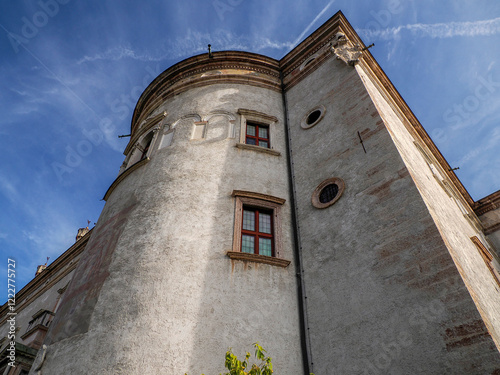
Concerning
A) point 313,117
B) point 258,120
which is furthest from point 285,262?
point 258,120

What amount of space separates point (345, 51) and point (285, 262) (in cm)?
845

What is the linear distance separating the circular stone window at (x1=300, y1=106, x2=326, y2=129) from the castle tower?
6cm

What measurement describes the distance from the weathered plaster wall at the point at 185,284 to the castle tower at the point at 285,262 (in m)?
0.03

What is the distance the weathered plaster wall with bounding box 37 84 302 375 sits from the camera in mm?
6434

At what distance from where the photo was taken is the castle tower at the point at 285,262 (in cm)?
582

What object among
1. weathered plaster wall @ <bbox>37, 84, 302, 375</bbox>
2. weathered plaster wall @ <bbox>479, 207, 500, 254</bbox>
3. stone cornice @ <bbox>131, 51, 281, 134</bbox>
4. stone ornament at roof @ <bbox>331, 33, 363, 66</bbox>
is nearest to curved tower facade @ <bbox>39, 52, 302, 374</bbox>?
weathered plaster wall @ <bbox>37, 84, 302, 375</bbox>

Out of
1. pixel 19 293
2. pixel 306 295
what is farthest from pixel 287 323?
pixel 19 293

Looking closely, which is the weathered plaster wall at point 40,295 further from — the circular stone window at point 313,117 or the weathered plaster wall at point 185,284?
the circular stone window at point 313,117

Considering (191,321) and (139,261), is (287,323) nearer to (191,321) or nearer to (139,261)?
(191,321)

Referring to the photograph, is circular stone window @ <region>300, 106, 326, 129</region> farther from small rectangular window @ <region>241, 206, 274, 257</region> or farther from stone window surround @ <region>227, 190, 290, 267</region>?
small rectangular window @ <region>241, 206, 274, 257</region>

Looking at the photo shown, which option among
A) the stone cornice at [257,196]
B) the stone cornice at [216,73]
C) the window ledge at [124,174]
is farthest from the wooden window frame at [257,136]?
the window ledge at [124,174]

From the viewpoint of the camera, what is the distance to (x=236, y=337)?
22.1 feet

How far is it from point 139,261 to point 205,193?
8.56 ft

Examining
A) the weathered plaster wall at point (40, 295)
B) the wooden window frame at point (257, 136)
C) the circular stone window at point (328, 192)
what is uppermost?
the wooden window frame at point (257, 136)
